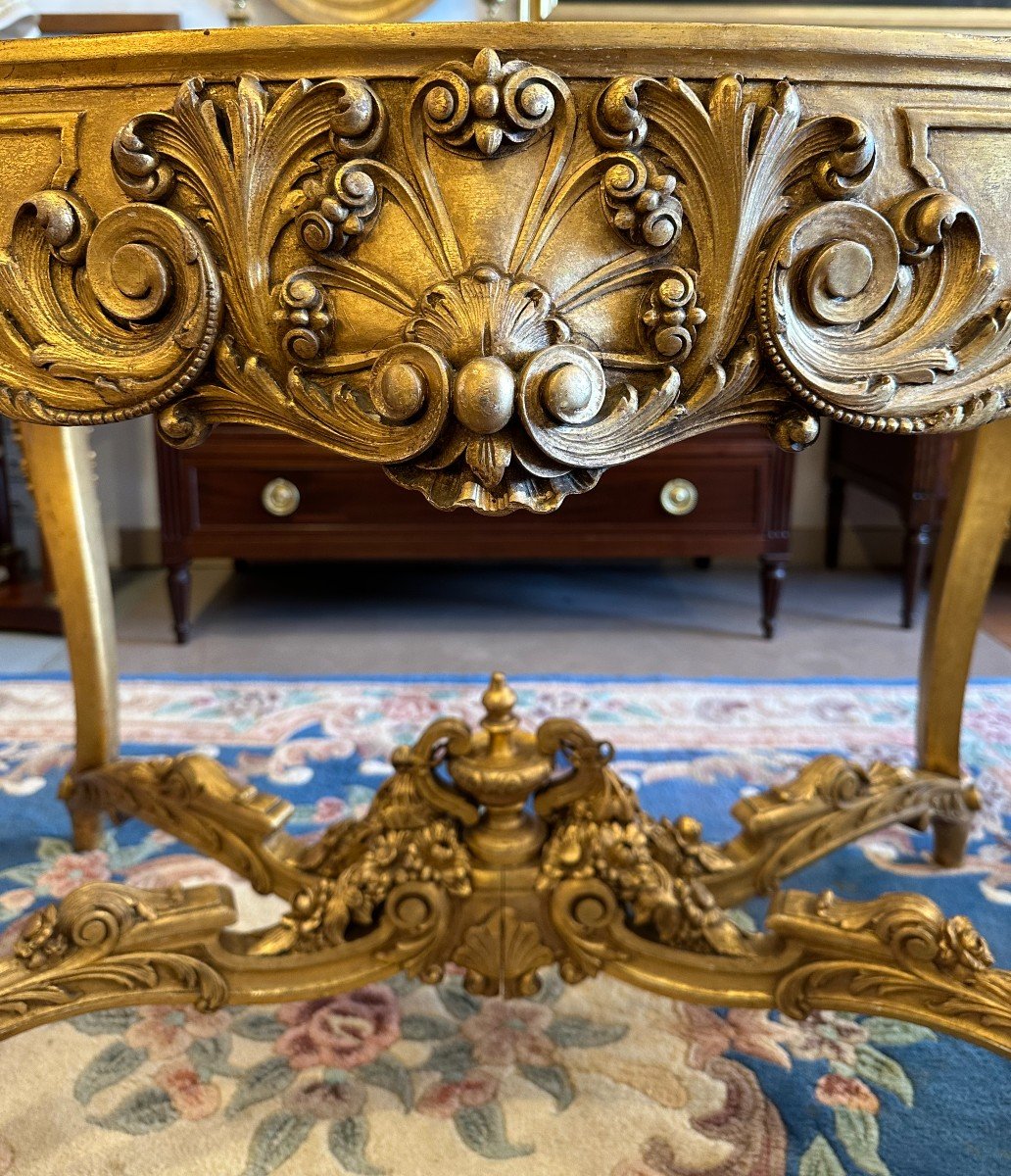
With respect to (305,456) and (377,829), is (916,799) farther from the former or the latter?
(305,456)

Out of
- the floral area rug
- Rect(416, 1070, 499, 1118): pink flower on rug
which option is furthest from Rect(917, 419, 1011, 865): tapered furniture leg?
Rect(416, 1070, 499, 1118): pink flower on rug

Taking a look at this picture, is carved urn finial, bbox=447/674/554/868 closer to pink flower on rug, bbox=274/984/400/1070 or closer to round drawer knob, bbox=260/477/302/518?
pink flower on rug, bbox=274/984/400/1070

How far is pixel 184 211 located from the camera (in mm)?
399

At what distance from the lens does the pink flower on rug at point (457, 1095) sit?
0.58 metres

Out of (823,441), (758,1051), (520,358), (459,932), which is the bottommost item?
(758,1051)

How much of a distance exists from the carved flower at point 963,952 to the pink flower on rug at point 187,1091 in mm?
422

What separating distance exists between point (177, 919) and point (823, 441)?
1626 mm

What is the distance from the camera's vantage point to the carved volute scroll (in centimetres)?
38

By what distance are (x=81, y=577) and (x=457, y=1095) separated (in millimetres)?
483

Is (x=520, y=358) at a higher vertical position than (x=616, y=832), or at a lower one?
higher

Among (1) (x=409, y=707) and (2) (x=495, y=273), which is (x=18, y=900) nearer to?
(1) (x=409, y=707)

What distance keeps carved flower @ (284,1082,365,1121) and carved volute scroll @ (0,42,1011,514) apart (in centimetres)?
39

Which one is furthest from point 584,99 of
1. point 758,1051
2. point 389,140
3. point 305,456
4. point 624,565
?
point 624,565

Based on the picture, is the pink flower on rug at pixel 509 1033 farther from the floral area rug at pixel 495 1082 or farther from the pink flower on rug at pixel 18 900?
the pink flower on rug at pixel 18 900
